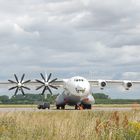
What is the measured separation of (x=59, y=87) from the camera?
62062mm

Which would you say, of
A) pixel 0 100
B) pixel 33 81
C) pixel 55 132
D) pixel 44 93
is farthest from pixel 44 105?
pixel 0 100

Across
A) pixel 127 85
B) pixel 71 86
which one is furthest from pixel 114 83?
pixel 71 86

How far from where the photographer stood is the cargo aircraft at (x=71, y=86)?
50.6 metres

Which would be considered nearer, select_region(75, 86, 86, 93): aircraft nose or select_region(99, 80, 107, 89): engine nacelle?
select_region(75, 86, 86, 93): aircraft nose

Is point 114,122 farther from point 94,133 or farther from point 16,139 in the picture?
point 16,139

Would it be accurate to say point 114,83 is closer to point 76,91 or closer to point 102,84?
point 102,84

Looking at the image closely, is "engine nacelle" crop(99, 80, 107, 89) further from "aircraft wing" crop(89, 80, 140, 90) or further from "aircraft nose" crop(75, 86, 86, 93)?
"aircraft nose" crop(75, 86, 86, 93)

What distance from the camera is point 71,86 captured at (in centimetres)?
5119

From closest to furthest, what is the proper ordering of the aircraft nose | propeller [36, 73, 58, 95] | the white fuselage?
the aircraft nose
the white fuselage
propeller [36, 73, 58, 95]

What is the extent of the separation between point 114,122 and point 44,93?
5090cm

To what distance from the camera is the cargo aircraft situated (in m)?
50.6

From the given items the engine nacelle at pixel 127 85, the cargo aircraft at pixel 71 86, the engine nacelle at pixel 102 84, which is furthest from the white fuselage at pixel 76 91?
the engine nacelle at pixel 127 85

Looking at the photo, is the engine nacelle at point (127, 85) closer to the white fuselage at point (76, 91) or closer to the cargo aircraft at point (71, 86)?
the cargo aircraft at point (71, 86)

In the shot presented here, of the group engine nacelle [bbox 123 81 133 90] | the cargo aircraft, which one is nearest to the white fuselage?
the cargo aircraft
